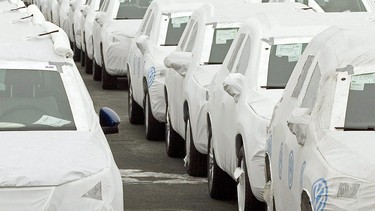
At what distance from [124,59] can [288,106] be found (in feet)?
43.4

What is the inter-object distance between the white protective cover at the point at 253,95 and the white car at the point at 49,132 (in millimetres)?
1540

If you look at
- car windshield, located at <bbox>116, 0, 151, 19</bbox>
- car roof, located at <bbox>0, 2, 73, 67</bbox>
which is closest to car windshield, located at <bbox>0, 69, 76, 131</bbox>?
car roof, located at <bbox>0, 2, 73, 67</bbox>

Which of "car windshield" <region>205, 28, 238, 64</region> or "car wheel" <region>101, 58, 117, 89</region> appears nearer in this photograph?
"car windshield" <region>205, 28, 238, 64</region>

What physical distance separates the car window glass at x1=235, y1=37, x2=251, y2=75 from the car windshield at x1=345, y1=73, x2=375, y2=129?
3.23 meters

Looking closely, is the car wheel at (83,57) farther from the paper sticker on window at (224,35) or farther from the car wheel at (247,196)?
the car wheel at (247,196)

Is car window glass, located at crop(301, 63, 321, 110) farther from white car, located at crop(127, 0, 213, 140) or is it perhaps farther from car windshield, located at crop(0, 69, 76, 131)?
white car, located at crop(127, 0, 213, 140)

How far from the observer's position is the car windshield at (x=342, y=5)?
73.3 ft

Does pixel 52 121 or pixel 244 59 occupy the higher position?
pixel 52 121

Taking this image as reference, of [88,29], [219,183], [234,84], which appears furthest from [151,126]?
[88,29]

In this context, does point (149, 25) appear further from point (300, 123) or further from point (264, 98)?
point (300, 123)

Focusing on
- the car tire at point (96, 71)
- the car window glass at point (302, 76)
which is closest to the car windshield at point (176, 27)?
the car tire at point (96, 71)

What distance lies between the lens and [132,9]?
24.1 meters

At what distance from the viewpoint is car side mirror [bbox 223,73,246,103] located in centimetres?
1215

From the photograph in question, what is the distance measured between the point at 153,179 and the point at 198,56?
134cm
